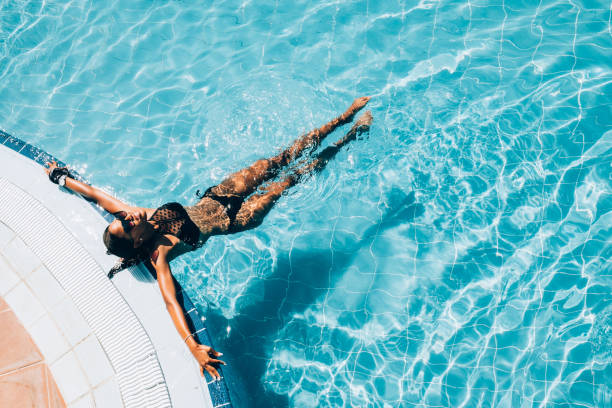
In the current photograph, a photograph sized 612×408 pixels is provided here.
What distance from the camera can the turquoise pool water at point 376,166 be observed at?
17.5 feet

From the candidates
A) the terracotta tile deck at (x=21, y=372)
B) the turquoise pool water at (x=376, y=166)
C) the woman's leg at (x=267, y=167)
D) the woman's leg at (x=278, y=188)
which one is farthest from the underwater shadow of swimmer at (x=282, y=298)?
the terracotta tile deck at (x=21, y=372)

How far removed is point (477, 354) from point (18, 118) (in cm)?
781

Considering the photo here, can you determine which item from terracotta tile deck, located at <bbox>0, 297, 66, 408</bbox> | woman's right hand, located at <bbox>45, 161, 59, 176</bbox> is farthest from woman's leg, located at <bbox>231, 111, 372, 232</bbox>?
terracotta tile deck, located at <bbox>0, 297, 66, 408</bbox>

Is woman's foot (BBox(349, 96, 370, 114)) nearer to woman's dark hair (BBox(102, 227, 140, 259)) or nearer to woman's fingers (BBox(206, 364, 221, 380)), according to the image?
woman's dark hair (BBox(102, 227, 140, 259))

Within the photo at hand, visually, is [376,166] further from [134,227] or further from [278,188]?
[134,227]

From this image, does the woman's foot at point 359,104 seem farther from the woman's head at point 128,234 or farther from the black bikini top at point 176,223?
the woman's head at point 128,234

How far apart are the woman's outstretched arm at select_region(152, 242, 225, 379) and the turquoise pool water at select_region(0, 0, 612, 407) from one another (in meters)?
0.99

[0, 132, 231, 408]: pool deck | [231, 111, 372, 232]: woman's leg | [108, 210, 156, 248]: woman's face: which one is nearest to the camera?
[108, 210, 156, 248]: woman's face

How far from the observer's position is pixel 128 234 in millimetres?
4258

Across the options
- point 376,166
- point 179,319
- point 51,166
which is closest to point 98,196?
point 51,166

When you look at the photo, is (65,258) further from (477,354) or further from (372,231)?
(477,354)

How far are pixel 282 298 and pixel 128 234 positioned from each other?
2318mm

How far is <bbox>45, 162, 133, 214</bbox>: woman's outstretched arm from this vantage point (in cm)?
516

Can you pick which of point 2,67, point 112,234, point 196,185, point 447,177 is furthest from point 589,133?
point 2,67
